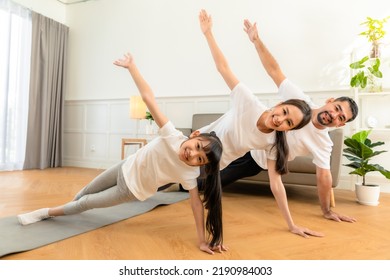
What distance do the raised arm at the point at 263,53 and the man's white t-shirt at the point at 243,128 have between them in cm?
50

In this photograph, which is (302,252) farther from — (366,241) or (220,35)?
(220,35)

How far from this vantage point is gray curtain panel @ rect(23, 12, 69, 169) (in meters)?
4.52

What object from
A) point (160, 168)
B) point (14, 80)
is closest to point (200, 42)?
point (14, 80)

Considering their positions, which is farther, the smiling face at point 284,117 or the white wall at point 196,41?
the white wall at point 196,41

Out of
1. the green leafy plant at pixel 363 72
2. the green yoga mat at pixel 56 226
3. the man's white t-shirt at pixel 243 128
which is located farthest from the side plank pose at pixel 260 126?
the green leafy plant at pixel 363 72

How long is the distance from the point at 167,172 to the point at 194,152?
0.27 meters

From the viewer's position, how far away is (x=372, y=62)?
3141mm

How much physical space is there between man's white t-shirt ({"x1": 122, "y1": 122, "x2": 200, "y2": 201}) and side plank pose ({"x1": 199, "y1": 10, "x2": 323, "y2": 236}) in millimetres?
307

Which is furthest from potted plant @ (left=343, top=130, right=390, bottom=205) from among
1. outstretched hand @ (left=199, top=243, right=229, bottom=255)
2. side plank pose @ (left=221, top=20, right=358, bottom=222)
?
outstretched hand @ (left=199, top=243, right=229, bottom=255)

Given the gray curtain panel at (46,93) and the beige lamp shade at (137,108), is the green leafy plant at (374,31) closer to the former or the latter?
the beige lamp shade at (137,108)

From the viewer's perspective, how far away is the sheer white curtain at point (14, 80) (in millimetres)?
4176

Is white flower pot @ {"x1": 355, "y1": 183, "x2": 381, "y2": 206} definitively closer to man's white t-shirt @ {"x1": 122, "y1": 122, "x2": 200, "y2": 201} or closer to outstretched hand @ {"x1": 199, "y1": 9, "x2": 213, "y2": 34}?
man's white t-shirt @ {"x1": 122, "y1": 122, "x2": 200, "y2": 201}

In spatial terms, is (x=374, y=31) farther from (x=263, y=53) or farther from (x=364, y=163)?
(x=263, y=53)

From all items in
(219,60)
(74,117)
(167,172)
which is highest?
(219,60)
